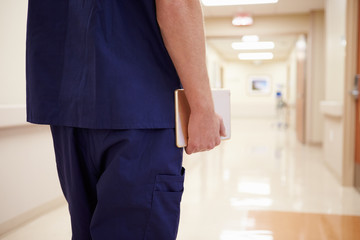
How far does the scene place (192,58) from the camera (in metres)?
0.80

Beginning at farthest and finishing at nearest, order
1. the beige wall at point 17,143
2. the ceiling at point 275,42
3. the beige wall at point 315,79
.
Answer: the ceiling at point 275,42 < the beige wall at point 315,79 < the beige wall at point 17,143

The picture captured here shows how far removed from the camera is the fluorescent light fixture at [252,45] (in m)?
11.0

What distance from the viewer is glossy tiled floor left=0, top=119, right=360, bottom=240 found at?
2346mm

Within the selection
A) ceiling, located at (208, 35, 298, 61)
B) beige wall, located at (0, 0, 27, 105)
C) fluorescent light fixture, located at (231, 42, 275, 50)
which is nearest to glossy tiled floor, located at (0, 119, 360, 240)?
beige wall, located at (0, 0, 27, 105)

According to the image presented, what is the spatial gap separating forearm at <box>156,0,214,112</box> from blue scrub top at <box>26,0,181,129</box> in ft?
0.11

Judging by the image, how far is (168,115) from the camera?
2.70 ft

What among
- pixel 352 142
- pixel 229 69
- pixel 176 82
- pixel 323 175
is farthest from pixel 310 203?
pixel 229 69

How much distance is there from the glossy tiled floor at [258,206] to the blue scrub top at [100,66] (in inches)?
66.2

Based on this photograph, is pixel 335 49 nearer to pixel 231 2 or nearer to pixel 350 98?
pixel 350 98

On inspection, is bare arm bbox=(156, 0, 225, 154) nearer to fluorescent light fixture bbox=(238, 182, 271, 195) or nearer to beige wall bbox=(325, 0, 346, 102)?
fluorescent light fixture bbox=(238, 182, 271, 195)

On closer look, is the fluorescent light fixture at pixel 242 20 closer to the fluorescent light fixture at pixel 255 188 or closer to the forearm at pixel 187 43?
the fluorescent light fixture at pixel 255 188

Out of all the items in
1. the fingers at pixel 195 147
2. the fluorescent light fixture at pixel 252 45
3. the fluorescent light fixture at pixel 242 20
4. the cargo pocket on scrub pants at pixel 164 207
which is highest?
A: the fluorescent light fixture at pixel 252 45

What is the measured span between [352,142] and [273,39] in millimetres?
7286

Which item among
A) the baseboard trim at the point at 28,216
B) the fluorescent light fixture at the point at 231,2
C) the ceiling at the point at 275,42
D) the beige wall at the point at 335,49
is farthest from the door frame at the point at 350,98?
the ceiling at the point at 275,42
